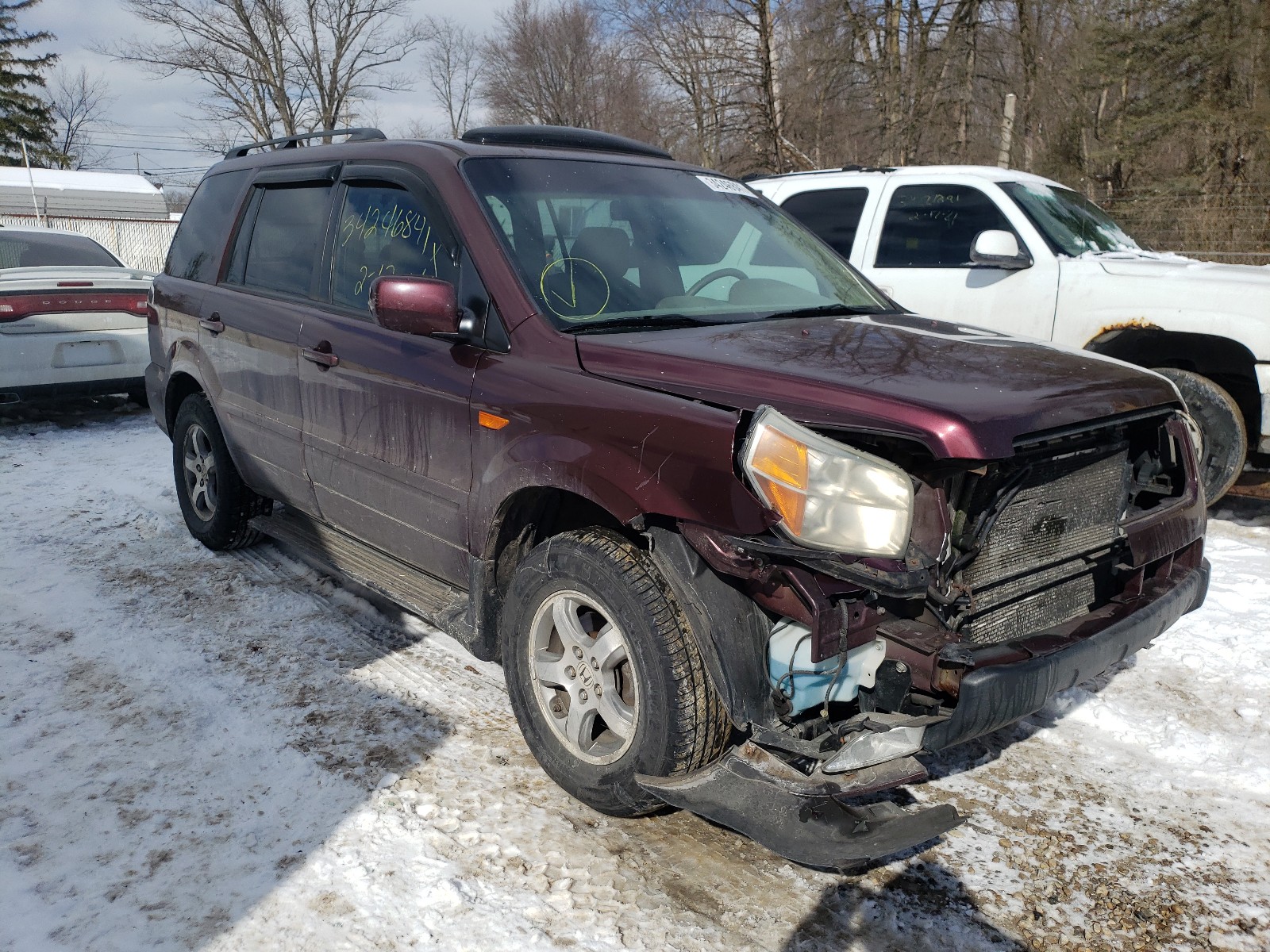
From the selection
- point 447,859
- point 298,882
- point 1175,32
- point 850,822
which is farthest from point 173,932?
point 1175,32

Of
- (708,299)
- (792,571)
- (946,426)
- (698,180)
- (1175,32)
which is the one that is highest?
(1175,32)

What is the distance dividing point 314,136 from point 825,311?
Result: 268cm

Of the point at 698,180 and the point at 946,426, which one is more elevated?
the point at 698,180

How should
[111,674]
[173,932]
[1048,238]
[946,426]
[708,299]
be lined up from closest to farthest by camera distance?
1. [946,426]
2. [173,932]
3. [708,299]
4. [111,674]
5. [1048,238]

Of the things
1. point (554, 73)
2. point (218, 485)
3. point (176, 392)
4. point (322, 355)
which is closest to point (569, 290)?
point (322, 355)

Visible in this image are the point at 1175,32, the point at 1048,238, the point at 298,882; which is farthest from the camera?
the point at 1175,32

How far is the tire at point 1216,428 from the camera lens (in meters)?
5.62

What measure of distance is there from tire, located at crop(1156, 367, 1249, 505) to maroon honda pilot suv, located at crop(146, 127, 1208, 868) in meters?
2.90

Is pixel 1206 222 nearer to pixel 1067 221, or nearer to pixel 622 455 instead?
pixel 1067 221

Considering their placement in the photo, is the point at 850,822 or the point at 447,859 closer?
the point at 850,822

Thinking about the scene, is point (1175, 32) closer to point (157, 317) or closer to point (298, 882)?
point (157, 317)

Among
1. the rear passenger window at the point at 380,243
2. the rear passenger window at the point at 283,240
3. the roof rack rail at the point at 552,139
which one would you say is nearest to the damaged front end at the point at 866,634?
the rear passenger window at the point at 380,243

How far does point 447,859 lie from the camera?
2717 millimetres

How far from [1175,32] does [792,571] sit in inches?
767
